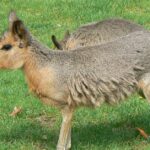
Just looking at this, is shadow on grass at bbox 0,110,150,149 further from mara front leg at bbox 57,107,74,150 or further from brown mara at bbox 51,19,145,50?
brown mara at bbox 51,19,145,50

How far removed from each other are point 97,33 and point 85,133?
171 cm

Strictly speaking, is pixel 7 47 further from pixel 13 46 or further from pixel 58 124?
pixel 58 124

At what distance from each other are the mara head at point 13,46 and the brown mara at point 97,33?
69.7 inches

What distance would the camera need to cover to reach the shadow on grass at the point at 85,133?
7.01 m

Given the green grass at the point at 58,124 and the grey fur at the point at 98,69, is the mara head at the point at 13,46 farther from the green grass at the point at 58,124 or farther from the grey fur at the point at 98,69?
the green grass at the point at 58,124

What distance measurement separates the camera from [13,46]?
637 cm

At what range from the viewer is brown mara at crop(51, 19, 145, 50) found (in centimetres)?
819

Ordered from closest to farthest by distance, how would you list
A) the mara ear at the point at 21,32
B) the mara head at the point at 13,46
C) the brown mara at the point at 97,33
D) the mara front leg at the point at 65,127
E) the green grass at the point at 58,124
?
the mara ear at the point at 21,32
the mara head at the point at 13,46
the mara front leg at the point at 65,127
the green grass at the point at 58,124
the brown mara at the point at 97,33

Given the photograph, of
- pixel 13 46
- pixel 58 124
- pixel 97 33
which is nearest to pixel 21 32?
pixel 13 46

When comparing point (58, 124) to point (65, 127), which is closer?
point (65, 127)

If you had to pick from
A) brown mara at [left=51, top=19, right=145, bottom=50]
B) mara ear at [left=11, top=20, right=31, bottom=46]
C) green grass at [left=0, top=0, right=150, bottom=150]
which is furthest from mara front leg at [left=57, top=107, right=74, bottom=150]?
brown mara at [left=51, top=19, right=145, bottom=50]

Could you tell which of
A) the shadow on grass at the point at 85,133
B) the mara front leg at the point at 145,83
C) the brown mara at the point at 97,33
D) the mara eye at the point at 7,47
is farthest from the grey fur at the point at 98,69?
the brown mara at the point at 97,33

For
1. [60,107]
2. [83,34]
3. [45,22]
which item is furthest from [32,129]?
[45,22]

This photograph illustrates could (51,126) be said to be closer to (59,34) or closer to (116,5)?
(59,34)
